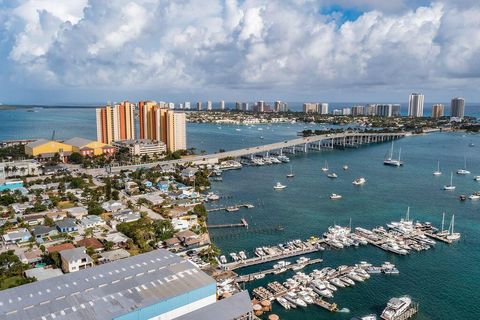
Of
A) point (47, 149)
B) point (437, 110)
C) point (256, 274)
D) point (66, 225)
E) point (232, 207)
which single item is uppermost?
point (437, 110)

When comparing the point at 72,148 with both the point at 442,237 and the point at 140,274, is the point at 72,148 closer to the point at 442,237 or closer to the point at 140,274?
the point at 140,274

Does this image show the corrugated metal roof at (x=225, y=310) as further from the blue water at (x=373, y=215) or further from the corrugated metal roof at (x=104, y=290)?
the blue water at (x=373, y=215)

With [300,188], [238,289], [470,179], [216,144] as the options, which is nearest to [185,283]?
[238,289]

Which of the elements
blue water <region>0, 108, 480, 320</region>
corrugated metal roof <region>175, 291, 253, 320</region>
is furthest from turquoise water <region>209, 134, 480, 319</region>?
corrugated metal roof <region>175, 291, 253, 320</region>

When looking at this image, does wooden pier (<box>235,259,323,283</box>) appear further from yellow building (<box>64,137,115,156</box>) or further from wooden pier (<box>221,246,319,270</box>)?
yellow building (<box>64,137,115,156</box>)

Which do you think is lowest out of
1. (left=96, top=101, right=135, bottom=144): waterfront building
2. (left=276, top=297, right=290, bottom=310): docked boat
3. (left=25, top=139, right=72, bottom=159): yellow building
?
(left=276, top=297, right=290, bottom=310): docked boat

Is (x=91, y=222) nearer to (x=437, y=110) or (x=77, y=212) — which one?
(x=77, y=212)

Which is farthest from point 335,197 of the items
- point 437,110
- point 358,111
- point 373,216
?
point 358,111
